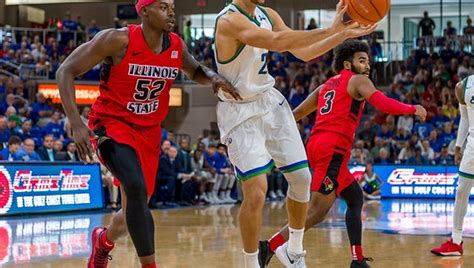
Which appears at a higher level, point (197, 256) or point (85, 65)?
point (85, 65)

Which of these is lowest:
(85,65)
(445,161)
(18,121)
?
(445,161)

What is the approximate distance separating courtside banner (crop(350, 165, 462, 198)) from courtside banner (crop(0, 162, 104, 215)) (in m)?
7.25

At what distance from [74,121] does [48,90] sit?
61.3 feet

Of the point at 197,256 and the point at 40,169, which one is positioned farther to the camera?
the point at 40,169

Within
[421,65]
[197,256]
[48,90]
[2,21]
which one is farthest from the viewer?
[2,21]

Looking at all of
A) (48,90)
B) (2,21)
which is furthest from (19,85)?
(2,21)

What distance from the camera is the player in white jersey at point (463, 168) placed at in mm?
8383

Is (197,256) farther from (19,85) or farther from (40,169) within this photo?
(19,85)

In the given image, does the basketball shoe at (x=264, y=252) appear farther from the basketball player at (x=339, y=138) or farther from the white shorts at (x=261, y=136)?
the white shorts at (x=261, y=136)

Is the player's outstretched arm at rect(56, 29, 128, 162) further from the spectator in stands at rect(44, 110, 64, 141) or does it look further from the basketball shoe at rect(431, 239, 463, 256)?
the spectator in stands at rect(44, 110, 64, 141)

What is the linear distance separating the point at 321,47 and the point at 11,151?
9.66m

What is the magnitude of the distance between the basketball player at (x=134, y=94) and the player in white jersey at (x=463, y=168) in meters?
3.52

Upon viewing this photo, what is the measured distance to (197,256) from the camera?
8172 mm

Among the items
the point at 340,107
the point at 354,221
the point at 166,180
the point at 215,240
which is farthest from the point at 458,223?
the point at 166,180
